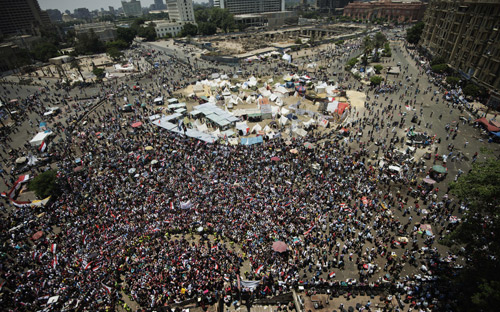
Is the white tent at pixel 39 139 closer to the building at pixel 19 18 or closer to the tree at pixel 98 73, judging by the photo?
the tree at pixel 98 73

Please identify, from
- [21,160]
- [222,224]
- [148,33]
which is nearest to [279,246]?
[222,224]

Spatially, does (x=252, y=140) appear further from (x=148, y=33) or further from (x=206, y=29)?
(x=148, y=33)

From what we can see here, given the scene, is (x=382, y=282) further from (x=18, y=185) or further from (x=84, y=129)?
(x=84, y=129)

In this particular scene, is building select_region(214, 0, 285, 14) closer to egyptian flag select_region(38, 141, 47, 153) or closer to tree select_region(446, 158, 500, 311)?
egyptian flag select_region(38, 141, 47, 153)

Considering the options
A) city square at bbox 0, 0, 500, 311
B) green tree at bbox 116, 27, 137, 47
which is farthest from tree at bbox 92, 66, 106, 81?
green tree at bbox 116, 27, 137, 47

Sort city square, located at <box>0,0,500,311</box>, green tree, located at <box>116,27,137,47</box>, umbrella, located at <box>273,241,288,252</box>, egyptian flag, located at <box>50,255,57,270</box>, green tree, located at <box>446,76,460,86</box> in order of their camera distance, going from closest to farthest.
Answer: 1. city square, located at <box>0,0,500,311</box>
2. umbrella, located at <box>273,241,288,252</box>
3. egyptian flag, located at <box>50,255,57,270</box>
4. green tree, located at <box>446,76,460,86</box>
5. green tree, located at <box>116,27,137,47</box>
